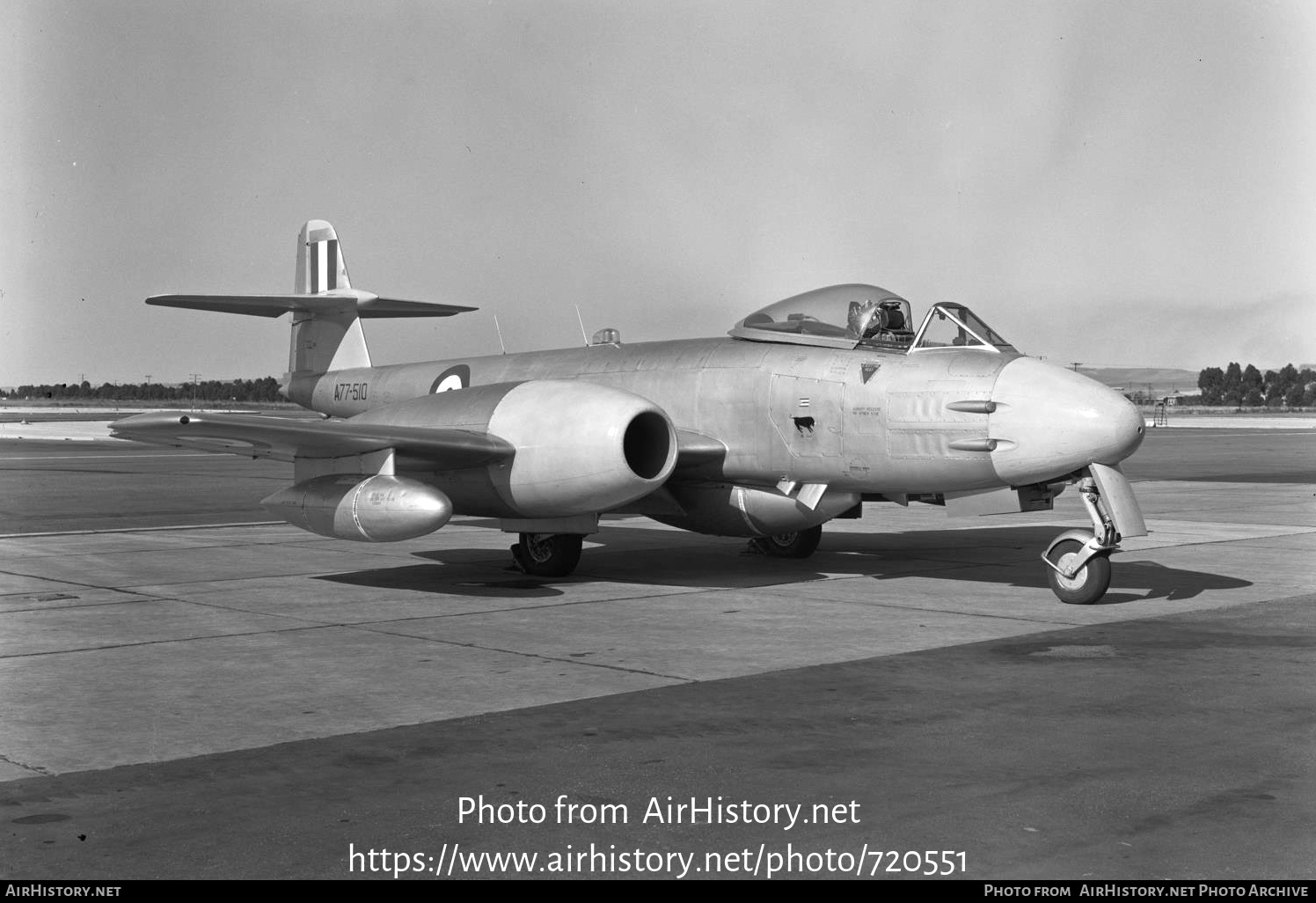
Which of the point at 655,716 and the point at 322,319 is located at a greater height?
the point at 322,319

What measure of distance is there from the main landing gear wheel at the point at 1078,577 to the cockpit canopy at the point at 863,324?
5.85 feet

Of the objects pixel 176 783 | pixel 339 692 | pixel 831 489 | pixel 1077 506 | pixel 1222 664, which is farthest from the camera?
pixel 1077 506

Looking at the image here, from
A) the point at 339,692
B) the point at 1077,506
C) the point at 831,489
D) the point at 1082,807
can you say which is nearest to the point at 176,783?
the point at 339,692

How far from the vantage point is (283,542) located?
16.3 m

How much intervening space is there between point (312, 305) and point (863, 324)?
27.6 feet

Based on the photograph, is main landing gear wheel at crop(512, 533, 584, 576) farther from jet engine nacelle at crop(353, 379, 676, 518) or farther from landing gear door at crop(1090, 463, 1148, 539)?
landing gear door at crop(1090, 463, 1148, 539)

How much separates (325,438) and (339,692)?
4.39 meters

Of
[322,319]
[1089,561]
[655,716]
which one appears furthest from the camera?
[322,319]

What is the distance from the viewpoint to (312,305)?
696 inches

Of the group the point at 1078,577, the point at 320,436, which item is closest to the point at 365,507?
the point at 320,436

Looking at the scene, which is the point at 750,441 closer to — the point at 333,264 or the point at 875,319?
the point at 875,319

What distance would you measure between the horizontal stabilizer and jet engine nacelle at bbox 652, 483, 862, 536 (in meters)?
6.55

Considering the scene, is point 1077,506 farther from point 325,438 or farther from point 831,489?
point 325,438

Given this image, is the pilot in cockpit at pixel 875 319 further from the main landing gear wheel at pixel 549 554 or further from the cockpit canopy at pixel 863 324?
the main landing gear wheel at pixel 549 554
